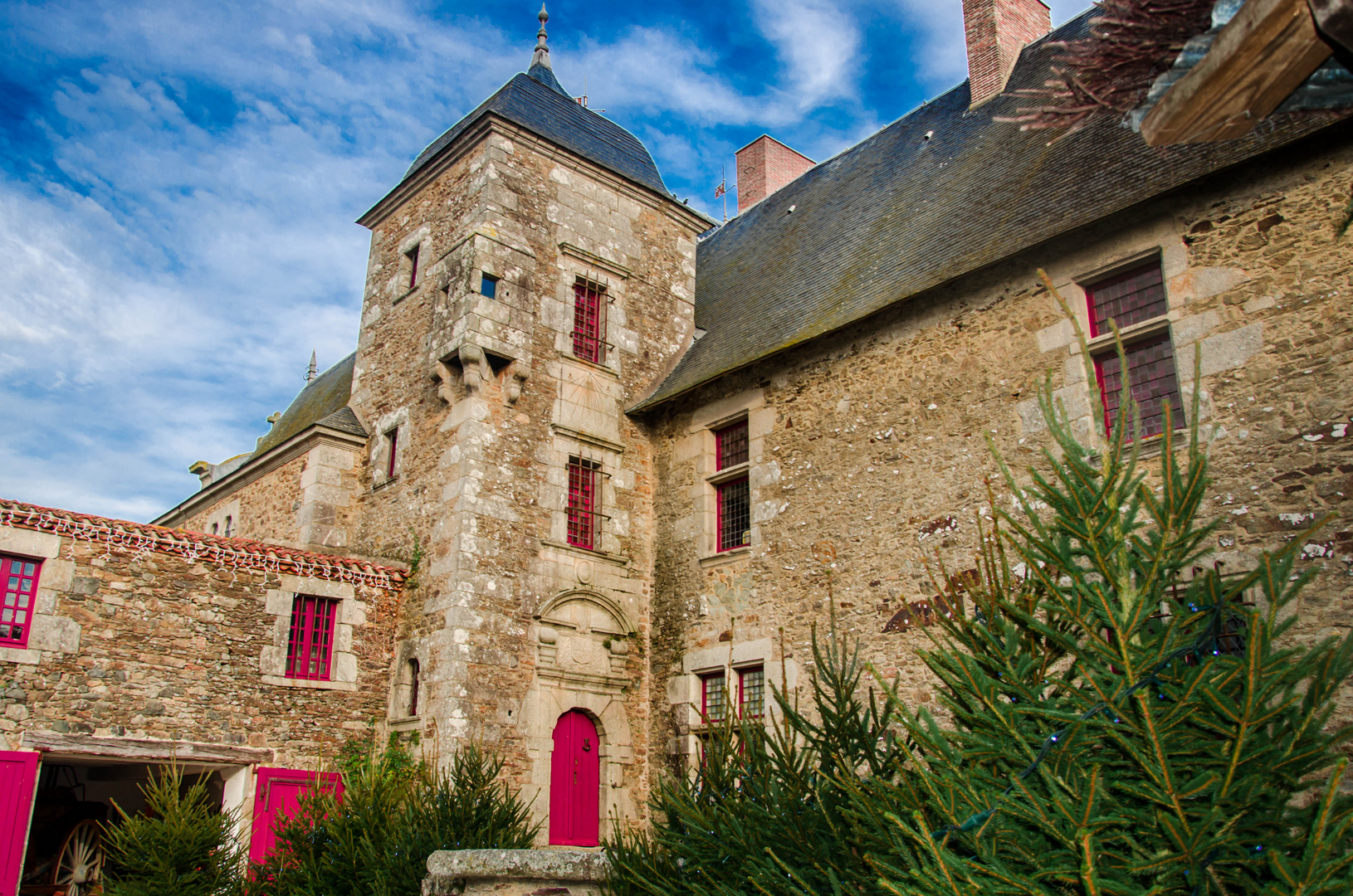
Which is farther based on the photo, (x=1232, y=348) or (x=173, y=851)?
(x=173, y=851)

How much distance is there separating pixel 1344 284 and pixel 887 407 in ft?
11.9

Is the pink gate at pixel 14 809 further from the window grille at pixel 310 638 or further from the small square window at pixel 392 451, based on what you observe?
the small square window at pixel 392 451

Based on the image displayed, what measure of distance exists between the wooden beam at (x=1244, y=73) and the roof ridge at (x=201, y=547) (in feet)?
28.5

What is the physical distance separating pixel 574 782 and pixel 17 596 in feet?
17.3

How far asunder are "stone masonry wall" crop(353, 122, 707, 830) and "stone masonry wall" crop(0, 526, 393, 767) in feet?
2.09

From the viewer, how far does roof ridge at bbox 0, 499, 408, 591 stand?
830cm

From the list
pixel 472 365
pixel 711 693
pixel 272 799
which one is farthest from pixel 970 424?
pixel 272 799

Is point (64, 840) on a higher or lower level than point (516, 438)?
lower

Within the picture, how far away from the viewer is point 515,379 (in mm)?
10500

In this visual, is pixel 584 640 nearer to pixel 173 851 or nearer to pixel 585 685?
pixel 585 685

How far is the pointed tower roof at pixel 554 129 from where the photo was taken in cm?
1178

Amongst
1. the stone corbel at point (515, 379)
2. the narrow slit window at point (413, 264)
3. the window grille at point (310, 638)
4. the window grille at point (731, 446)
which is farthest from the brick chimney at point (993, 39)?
the window grille at point (310, 638)

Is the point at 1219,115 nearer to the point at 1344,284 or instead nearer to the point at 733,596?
the point at 1344,284

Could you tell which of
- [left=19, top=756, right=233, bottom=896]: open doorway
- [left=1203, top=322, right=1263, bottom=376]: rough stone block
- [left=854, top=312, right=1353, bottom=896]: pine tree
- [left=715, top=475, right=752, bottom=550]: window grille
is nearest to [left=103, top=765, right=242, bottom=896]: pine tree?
[left=19, top=756, right=233, bottom=896]: open doorway
